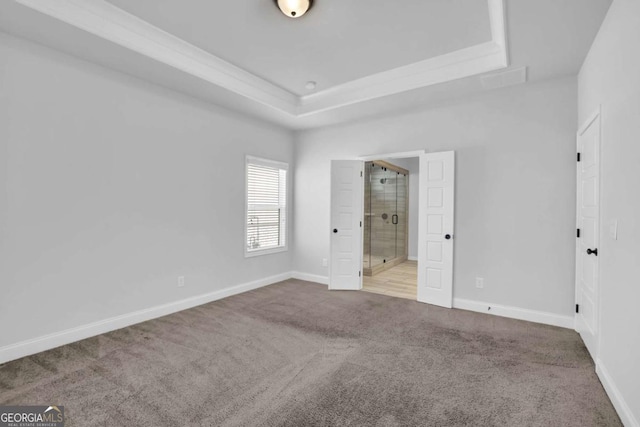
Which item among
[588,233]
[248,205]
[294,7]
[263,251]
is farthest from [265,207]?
[588,233]

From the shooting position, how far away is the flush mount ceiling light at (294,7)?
2.46 metres

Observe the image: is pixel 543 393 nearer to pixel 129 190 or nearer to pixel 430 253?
pixel 430 253

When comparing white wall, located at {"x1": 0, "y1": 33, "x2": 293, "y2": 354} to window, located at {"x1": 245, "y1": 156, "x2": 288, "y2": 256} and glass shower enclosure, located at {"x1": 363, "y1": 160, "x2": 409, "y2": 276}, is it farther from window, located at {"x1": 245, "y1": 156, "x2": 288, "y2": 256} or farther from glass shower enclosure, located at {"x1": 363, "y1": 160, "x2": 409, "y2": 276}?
glass shower enclosure, located at {"x1": 363, "y1": 160, "x2": 409, "y2": 276}

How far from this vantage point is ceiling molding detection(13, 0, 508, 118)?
250 cm

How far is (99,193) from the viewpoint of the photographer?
311 cm

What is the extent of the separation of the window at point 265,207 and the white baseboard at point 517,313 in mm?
2983

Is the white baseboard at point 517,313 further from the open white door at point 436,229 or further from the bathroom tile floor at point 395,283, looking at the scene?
the bathroom tile floor at point 395,283

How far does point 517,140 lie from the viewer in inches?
143

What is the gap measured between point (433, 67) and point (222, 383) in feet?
12.3

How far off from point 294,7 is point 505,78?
2.43 meters

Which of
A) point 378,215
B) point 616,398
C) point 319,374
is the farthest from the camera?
point 378,215

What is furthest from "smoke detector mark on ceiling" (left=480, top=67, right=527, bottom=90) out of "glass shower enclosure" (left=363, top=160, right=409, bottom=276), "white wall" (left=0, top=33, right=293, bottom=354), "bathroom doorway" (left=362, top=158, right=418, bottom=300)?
"white wall" (left=0, top=33, right=293, bottom=354)

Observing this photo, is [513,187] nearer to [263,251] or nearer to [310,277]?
[310,277]

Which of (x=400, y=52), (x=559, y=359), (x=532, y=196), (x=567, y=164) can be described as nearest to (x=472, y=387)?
(x=559, y=359)
